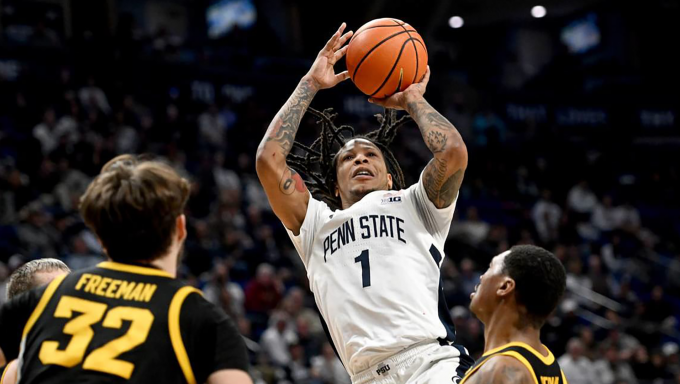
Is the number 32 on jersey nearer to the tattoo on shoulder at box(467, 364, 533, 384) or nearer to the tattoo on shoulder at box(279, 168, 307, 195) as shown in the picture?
the tattoo on shoulder at box(467, 364, 533, 384)

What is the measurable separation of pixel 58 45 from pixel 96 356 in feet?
44.5

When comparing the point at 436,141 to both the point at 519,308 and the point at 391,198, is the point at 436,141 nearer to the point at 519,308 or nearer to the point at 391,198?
the point at 391,198

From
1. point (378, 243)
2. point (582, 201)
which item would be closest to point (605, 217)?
point (582, 201)

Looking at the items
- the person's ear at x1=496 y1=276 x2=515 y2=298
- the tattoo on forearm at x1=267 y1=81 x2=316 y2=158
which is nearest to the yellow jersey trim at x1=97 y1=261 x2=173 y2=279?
the person's ear at x1=496 y1=276 x2=515 y2=298

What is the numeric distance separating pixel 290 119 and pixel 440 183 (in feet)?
3.03

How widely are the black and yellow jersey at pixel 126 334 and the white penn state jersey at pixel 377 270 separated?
171cm

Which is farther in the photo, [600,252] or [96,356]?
[600,252]

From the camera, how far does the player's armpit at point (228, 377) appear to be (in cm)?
249

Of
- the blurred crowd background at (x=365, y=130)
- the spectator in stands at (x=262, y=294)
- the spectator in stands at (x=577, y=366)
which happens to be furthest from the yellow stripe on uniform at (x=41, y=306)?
the spectator in stands at (x=577, y=366)

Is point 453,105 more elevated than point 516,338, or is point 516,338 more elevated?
point 516,338

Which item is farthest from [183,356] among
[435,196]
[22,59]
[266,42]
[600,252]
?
[266,42]

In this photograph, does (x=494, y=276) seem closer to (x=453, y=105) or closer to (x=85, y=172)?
(x=85, y=172)

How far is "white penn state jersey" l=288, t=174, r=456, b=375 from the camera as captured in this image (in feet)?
13.8

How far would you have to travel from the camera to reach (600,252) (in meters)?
16.3
